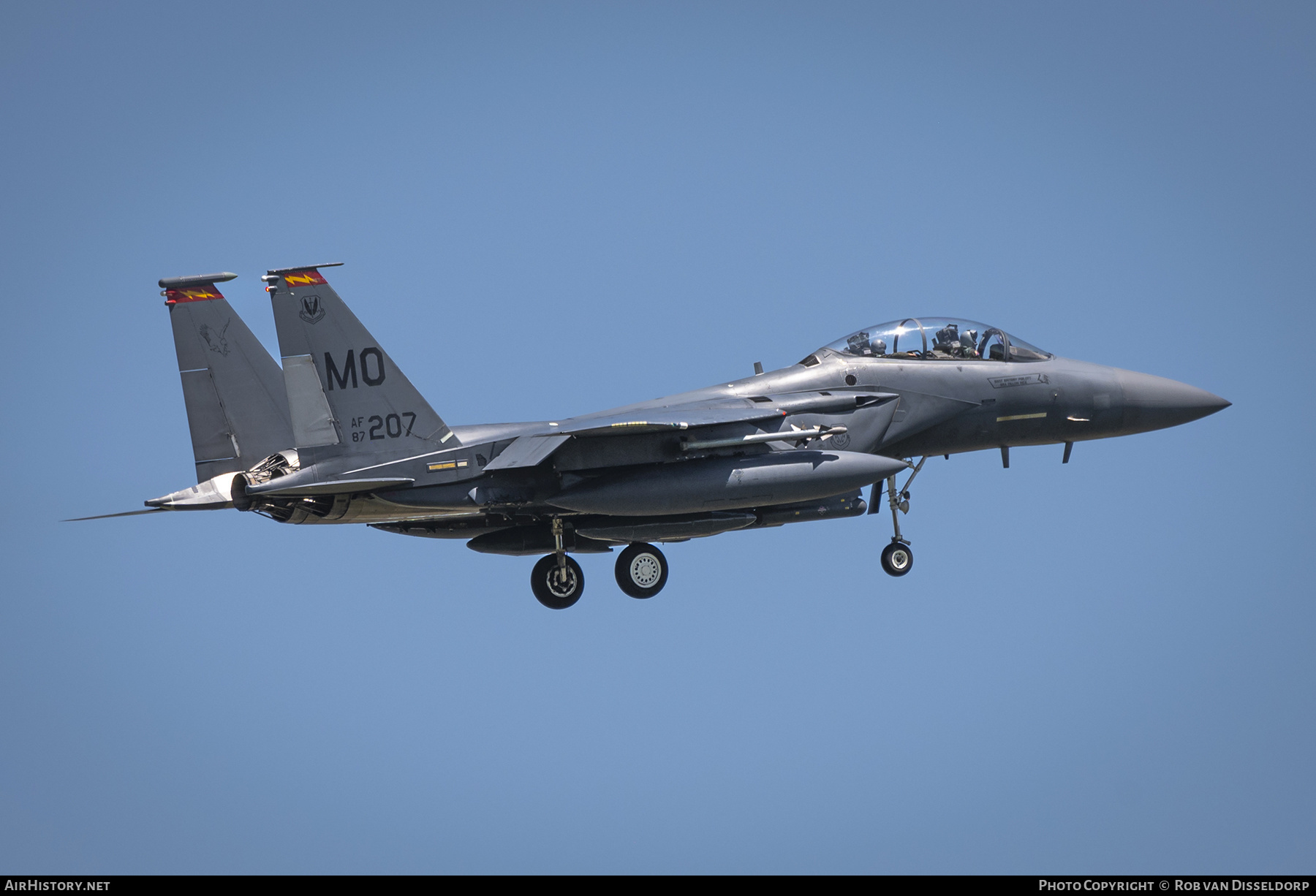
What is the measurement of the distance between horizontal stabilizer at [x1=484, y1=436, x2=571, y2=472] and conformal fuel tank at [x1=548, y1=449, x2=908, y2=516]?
30.9 inches

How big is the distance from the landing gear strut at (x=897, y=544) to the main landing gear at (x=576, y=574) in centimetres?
331

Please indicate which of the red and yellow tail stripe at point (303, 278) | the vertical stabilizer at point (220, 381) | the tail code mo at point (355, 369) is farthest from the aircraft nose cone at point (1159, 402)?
the vertical stabilizer at point (220, 381)

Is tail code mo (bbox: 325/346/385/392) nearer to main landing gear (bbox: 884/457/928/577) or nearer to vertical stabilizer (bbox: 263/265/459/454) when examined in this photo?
vertical stabilizer (bbox: 263/265/459/454)

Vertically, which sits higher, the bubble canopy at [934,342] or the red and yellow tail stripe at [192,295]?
the red and yellow tail stripe at [192,295]

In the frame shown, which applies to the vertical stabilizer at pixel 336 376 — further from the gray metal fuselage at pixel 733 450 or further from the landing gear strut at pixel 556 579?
the landing gear strut at pixel 556 579

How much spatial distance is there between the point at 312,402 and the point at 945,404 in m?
8.84

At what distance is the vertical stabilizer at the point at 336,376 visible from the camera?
17.8 metres

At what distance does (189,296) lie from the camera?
20.6m

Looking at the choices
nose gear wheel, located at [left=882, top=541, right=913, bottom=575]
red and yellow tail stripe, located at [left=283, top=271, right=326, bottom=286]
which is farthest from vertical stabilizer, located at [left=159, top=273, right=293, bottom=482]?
nose gear wheel, located at [left=882, top=541, right=913, bottom=575]

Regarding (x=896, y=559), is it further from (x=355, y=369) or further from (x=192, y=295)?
(x=192, y=295)

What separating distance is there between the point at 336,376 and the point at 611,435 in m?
3.56

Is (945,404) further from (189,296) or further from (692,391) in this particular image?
(189,296)
